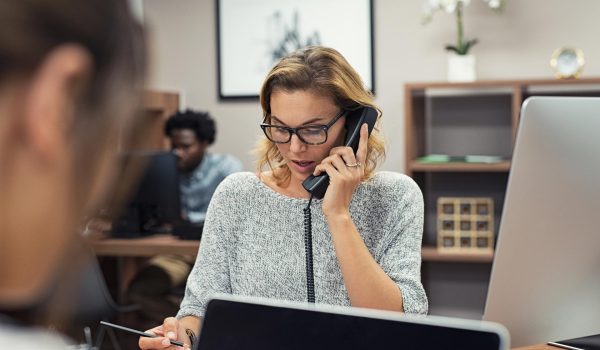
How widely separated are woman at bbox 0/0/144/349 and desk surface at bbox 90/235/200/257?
10.8ft

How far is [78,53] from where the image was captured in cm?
38

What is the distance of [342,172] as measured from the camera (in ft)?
5.75

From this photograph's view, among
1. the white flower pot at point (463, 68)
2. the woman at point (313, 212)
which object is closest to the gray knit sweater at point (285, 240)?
the woman at point (313, 212)

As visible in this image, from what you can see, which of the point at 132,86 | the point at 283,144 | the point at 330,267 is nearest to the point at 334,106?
the point at 283,144

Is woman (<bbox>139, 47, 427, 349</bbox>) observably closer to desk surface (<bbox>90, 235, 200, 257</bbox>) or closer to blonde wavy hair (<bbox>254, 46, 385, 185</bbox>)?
blonde wavy hair (<bbox>254, 46, 385, 185</bbox>)

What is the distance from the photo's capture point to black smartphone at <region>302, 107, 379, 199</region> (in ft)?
5.82

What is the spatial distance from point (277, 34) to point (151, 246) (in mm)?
1712

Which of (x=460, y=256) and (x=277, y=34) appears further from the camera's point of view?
(x=277, y=34)

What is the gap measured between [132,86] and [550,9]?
4.34 meters

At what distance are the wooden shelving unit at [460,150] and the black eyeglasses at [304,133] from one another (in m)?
2.64

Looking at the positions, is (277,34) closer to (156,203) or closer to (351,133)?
(156,203)

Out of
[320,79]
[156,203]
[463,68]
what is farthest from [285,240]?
[463,68]

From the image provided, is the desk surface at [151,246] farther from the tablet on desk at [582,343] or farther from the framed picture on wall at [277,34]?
the tablet on desk at [582,343]

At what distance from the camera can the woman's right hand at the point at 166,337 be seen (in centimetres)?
140
